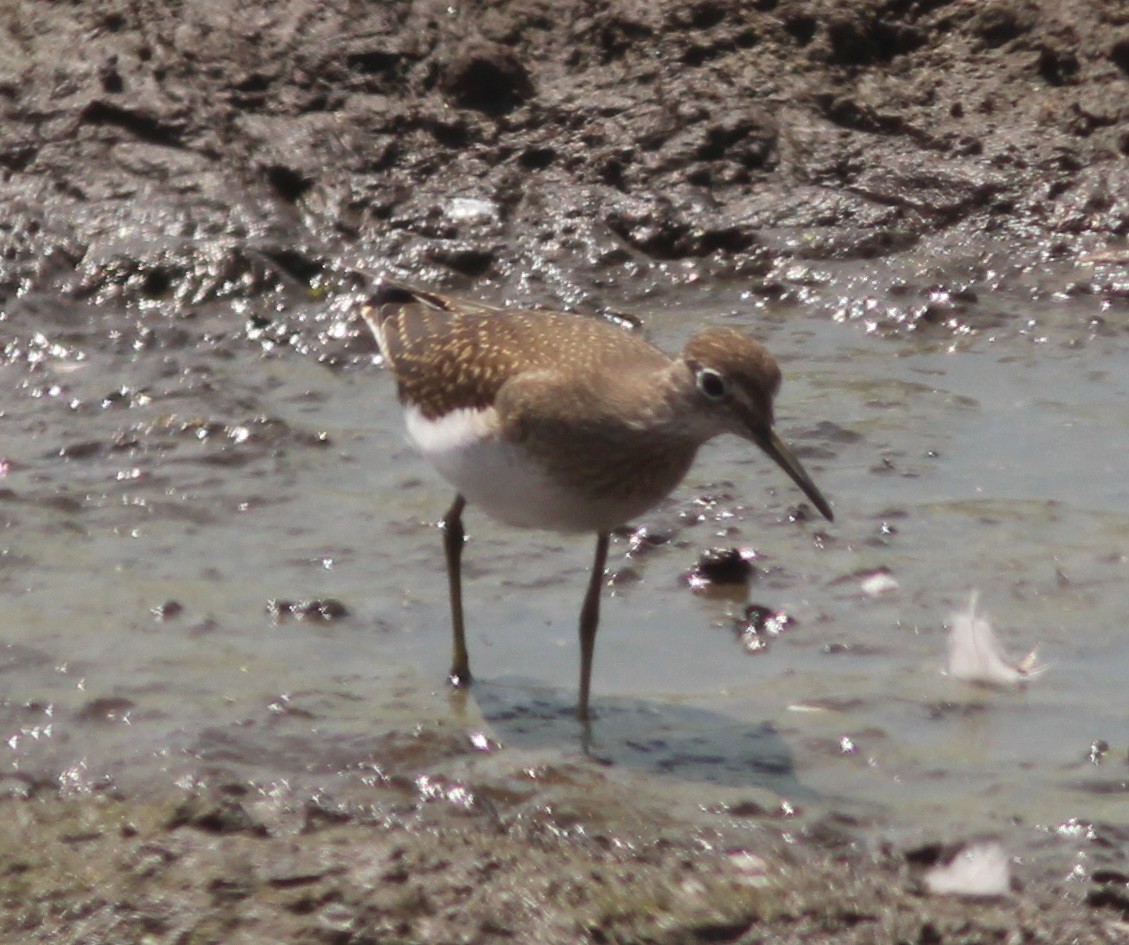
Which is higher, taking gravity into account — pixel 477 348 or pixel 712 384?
pixel 712 384

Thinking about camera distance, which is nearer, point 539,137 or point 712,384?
point 712,384

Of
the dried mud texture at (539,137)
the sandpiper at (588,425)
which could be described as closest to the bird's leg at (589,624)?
the sandpiper at (588,425)

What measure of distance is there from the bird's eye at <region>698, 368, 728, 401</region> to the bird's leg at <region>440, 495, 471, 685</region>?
3.36ft

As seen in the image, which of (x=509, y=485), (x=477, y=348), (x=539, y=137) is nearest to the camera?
(x=509, y=485)

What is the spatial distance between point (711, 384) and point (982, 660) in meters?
1.25

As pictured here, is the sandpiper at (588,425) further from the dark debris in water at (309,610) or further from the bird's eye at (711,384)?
the dark debris in water at (309,610)

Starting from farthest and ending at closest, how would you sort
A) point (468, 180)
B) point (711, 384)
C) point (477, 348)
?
point (468, 180) < point (477, 348) < point (711, 384)

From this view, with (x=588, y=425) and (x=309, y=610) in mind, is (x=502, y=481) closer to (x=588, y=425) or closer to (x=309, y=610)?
(x=588, y=425)

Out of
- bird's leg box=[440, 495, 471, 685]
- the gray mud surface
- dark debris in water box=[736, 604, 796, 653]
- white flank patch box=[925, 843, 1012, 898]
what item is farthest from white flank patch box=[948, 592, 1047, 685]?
the gray mud surface

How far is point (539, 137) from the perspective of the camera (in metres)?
9.56

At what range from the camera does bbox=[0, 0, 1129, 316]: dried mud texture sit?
920 centimetres

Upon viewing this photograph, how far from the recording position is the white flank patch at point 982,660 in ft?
20.1

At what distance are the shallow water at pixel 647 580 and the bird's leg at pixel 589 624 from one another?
0.25 feet

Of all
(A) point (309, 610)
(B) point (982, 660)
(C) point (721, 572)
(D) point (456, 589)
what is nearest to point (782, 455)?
(B) point (982, 660)
